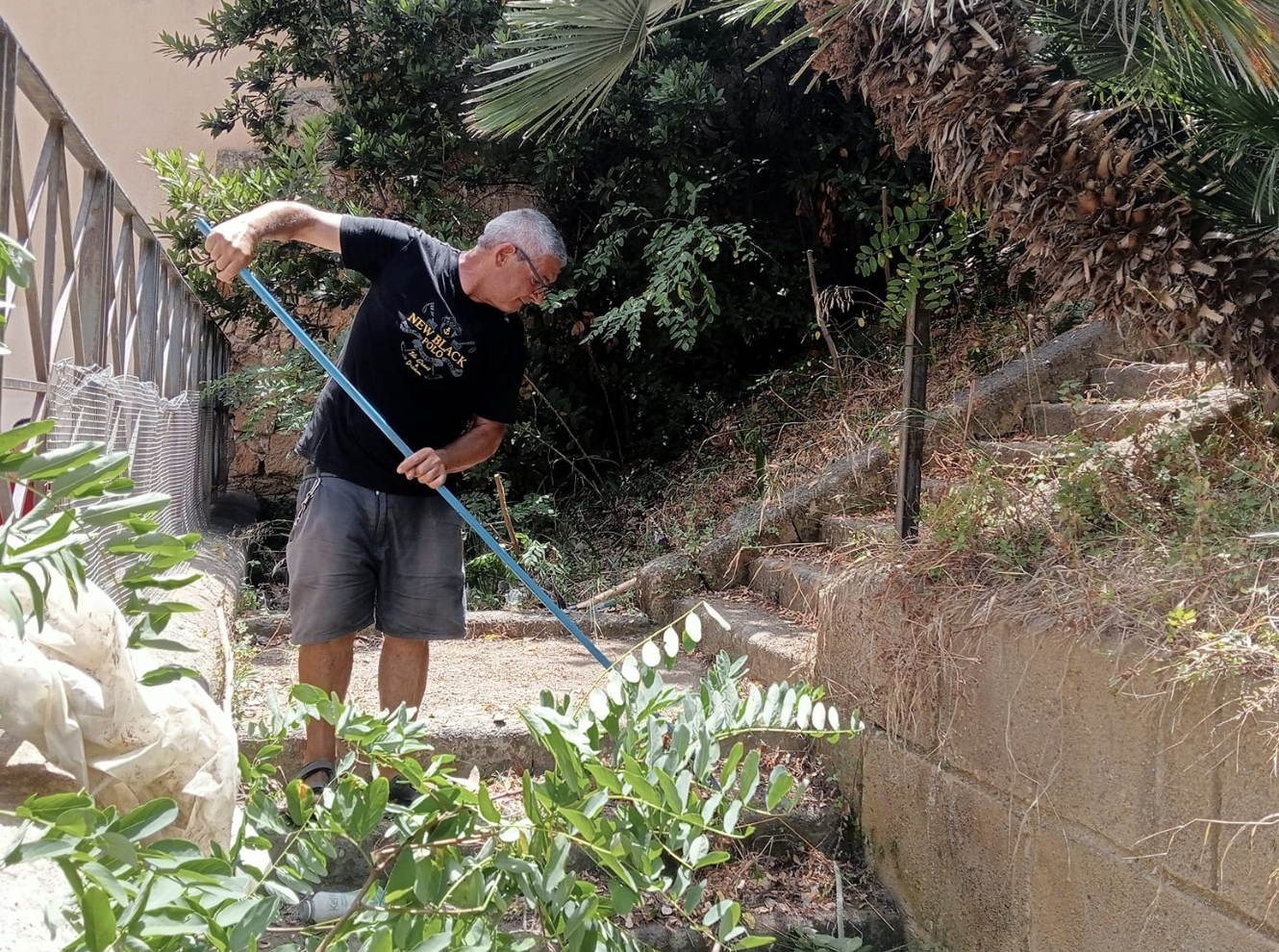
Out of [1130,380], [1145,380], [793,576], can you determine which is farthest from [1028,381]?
[793,576]

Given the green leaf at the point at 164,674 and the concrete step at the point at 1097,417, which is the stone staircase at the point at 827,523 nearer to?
the concrete step at the point at 1097,417

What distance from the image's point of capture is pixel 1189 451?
103 inches

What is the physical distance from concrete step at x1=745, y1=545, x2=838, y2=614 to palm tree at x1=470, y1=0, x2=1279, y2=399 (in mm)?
1470

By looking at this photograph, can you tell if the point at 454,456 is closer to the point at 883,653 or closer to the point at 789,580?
the point at 883,653

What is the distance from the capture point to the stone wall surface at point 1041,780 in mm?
1916

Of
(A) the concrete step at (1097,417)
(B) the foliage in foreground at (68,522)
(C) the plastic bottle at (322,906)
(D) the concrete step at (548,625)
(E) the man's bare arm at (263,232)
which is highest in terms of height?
(E) the man's bare arm at (263,232)

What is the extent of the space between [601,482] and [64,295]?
13.1 ft

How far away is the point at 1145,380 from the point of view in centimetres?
416

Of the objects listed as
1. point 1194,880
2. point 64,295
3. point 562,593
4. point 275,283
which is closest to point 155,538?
point 1194,880

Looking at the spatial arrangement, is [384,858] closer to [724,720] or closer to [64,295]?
[724,720]

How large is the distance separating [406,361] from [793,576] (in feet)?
6.09

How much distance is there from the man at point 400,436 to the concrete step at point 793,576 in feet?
4.57

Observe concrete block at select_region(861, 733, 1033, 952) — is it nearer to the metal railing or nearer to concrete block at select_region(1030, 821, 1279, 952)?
concrete block at select_region(1030, 821, 1279, 952)

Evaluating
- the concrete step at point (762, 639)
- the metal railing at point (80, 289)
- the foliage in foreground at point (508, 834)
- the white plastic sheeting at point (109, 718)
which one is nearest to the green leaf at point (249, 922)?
the foliage in foreground at point (508, 834)
